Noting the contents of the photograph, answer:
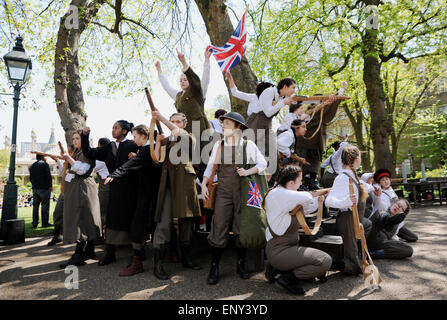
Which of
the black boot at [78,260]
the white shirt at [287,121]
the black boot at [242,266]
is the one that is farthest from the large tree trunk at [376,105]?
the black boot at [78,260]

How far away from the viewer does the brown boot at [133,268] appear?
146 inches

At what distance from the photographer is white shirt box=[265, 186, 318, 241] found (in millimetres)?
3021

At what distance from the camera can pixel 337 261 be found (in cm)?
354

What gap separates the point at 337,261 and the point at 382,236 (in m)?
1.17

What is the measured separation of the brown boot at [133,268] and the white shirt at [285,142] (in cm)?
266

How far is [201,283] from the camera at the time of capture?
343 centimetres

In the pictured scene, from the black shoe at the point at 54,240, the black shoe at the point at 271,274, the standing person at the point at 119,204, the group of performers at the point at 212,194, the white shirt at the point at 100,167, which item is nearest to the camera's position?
the group of performers at the point at 212,194

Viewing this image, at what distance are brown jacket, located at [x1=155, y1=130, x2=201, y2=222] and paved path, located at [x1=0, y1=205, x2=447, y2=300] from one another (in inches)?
31.4

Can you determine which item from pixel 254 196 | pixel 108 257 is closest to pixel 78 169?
pixel 108 257

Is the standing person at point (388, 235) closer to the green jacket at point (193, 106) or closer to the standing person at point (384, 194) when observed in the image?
the standing person at point (384, 194)

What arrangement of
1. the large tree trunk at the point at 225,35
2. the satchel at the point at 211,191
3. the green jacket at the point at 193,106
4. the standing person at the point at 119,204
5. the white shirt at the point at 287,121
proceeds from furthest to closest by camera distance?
the large tree trunk at the point at 225,35
the white shirt at the point at 287,121
the green jacket at the point at 193,106
the standing person at the point at 119,204
the satchel at the point at 211,191

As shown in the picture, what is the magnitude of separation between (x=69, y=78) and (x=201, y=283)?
665 centimetres

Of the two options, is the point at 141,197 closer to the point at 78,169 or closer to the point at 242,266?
the point at 78,169

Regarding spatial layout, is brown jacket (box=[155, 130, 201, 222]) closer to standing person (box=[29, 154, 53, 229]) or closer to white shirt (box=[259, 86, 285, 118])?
white shirt (box=[259, 86, 285, 118])
